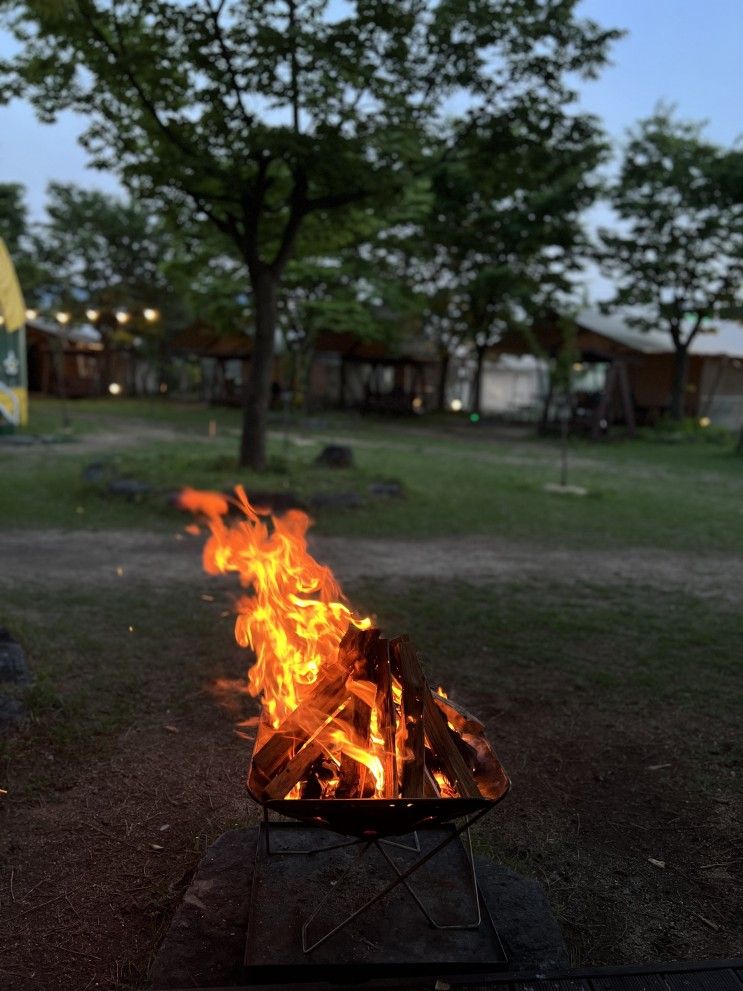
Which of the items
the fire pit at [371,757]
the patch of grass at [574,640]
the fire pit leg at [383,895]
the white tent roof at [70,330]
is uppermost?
the white tent roof at [70,330]

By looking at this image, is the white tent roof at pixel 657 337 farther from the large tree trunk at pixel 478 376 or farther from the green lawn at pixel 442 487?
the green lawn at pixel 442 487

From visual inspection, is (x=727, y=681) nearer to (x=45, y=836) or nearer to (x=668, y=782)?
(x=668, y=782)

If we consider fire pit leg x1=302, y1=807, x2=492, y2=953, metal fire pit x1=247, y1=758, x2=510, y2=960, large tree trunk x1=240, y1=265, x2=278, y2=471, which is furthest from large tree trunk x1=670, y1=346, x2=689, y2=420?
fire pit leg x1=302, y1=807, x2=492, y2=953

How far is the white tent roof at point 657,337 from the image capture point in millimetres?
35500

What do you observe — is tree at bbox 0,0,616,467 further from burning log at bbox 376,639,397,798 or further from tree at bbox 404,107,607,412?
tree at bbox 404,107,607,412

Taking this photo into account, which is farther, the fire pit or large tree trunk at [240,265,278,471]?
large tree trunk at [240,265,278,471]

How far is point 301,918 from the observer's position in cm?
283

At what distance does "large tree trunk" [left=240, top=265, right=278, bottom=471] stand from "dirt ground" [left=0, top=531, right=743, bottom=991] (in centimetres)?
876

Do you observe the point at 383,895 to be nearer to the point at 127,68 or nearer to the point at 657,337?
the point at 127,68

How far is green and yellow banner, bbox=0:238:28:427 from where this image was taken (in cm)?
2183

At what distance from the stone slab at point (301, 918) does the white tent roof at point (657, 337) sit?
110 ft

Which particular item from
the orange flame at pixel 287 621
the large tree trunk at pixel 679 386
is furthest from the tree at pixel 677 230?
the orange flame at pixel 287 621

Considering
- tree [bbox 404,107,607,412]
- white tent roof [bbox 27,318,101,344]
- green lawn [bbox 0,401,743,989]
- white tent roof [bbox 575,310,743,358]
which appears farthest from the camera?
white tent roof [bbox 27,318,101,344]

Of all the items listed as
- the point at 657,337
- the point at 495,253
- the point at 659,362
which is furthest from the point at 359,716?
the point at 657,337
